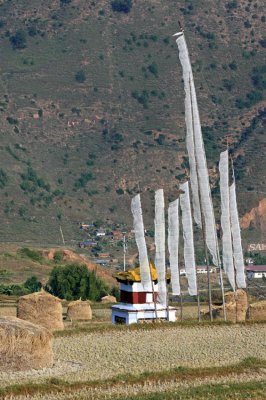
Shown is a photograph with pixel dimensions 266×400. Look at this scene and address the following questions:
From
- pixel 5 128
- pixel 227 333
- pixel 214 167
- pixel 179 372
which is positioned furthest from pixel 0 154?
pixel 179 372

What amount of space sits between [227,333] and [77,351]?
7.01m

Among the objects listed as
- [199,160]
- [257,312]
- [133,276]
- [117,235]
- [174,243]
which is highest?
[117,235]

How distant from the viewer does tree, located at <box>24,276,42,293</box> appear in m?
107

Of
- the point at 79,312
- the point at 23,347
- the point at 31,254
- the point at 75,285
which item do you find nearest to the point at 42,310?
the point at 79,312

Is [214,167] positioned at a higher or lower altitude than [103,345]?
higher

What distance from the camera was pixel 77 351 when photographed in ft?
161

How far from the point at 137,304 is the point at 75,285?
40166mm

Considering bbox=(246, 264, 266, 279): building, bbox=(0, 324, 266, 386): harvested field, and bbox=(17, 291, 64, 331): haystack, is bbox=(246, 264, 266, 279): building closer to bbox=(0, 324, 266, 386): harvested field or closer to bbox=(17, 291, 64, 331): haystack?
bbox=(17, 291, 64, 331): haystack

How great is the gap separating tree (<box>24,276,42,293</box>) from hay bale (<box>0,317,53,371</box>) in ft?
201

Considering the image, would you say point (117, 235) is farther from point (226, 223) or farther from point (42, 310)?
point (42, 310)

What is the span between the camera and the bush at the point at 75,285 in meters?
103

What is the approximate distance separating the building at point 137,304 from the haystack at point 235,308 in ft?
6.95

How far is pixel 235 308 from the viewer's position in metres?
65.4

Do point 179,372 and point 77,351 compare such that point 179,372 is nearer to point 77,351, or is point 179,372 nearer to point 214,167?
point 77,351
